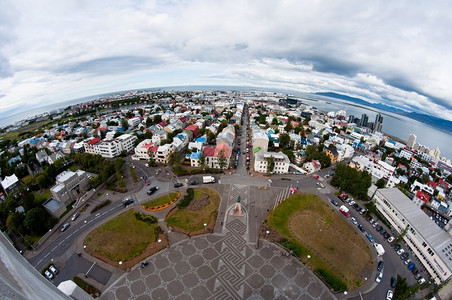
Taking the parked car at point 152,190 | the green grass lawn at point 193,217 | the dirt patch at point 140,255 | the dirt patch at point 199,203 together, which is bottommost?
the dirt patch at point 140,255

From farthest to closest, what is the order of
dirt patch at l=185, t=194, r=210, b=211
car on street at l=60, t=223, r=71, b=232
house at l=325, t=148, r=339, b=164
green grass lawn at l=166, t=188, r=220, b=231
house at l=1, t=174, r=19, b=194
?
house at l=325, t=148, r=339, b=164, house at l=1, t=174, r=19, b=194, dirt patch at l=185, t=194, r=210, b=211, green grass lawn at l=166, t=188, r=220, b=231, car on street at l=60, t=223, r=71, b=232

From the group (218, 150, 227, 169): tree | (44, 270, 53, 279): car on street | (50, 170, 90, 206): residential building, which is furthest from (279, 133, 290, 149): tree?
(44, 270, 53, 279): car on street

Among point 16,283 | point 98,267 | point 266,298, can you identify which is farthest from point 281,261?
point 16,283

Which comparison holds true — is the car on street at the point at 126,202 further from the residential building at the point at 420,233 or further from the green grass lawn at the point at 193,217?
the residential building at the point at 420,233

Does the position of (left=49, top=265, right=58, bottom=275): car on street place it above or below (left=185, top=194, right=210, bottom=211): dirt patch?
below

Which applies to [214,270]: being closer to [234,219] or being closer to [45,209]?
[234,219]

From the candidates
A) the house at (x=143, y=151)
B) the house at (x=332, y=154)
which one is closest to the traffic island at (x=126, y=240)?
the house at (x=143, y=151)

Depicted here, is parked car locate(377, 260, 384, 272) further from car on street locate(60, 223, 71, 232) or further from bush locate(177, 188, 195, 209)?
car on street locate(60, 223, 71, 232)

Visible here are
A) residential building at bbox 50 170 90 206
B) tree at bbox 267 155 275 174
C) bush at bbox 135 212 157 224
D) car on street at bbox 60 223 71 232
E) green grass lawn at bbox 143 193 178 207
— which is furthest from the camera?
tree at bbox 267 155 275 174
